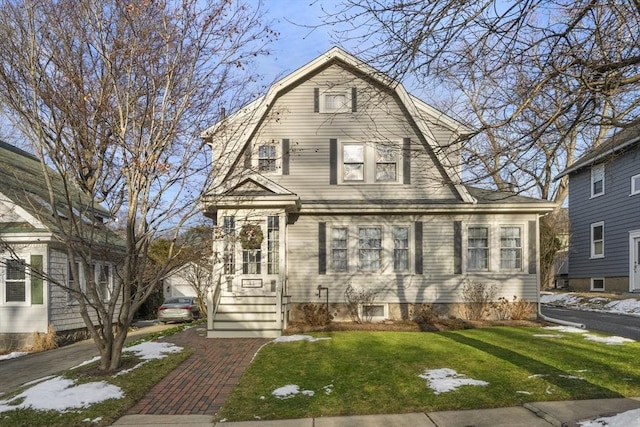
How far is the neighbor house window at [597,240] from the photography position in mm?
22203

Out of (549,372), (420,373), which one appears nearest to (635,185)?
(549,372)

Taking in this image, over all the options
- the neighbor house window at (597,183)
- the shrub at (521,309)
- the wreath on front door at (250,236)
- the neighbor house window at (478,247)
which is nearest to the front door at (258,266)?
the wreath on front door at (250,236)

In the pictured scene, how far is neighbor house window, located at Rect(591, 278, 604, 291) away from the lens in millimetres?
22625

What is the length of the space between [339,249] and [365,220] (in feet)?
3.75

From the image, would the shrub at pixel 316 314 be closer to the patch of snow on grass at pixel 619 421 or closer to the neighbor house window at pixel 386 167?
the neighbor house window at pixel 386 167

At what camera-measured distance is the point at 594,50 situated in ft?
17.5

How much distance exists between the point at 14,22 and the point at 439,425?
8.16 metres

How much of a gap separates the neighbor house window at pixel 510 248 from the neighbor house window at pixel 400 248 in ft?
9.13

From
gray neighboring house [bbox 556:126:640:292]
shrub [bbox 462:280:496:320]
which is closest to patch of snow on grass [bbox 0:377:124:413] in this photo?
shrub [bbox 462:280:496:320]

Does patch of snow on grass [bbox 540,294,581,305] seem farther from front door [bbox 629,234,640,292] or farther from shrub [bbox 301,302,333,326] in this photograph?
shrub [bbox 301,302,333,326]

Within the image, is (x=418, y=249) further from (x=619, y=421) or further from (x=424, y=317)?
(x=619, y=421)

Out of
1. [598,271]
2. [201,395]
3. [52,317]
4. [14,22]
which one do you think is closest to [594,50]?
[201,395]

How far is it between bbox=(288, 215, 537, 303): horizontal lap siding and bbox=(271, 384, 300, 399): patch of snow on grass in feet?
23.3

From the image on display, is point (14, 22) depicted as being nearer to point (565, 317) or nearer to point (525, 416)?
point (525, 416)
